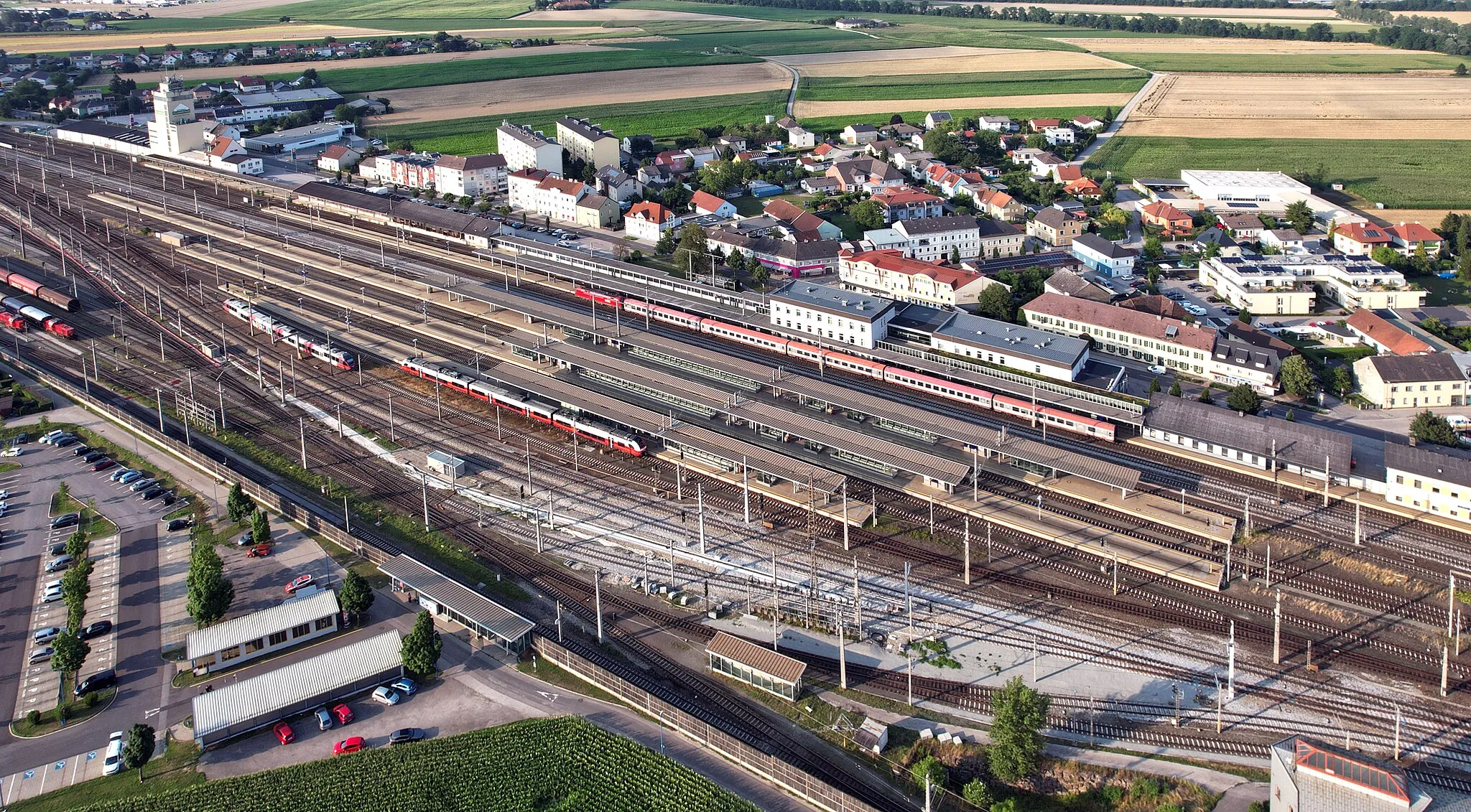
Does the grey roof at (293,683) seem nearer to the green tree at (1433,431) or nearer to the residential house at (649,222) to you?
the green tree at (1433,431)

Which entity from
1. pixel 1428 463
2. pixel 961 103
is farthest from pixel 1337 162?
pixel 1428 463

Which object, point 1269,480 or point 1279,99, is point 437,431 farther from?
point 1279,99

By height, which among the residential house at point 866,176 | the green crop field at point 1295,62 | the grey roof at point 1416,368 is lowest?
the grey roof at point 1416,368

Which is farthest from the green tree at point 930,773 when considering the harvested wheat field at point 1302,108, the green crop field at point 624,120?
the harvested wheat field at point 1302,108

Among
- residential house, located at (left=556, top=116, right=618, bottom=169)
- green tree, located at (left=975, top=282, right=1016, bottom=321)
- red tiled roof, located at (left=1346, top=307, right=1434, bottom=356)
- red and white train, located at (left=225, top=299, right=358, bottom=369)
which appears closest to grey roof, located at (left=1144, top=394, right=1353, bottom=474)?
red tiled roof, located at (left=1346, top=307, right=1434, bottom=356)

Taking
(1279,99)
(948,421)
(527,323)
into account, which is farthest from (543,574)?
(1279,99)

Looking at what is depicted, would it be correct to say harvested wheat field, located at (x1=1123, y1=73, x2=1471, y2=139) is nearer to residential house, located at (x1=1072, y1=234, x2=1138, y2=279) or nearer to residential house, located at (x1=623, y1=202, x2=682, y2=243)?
residential house, located at (x1=1072, y1=234, x2=1138, y2=279)
